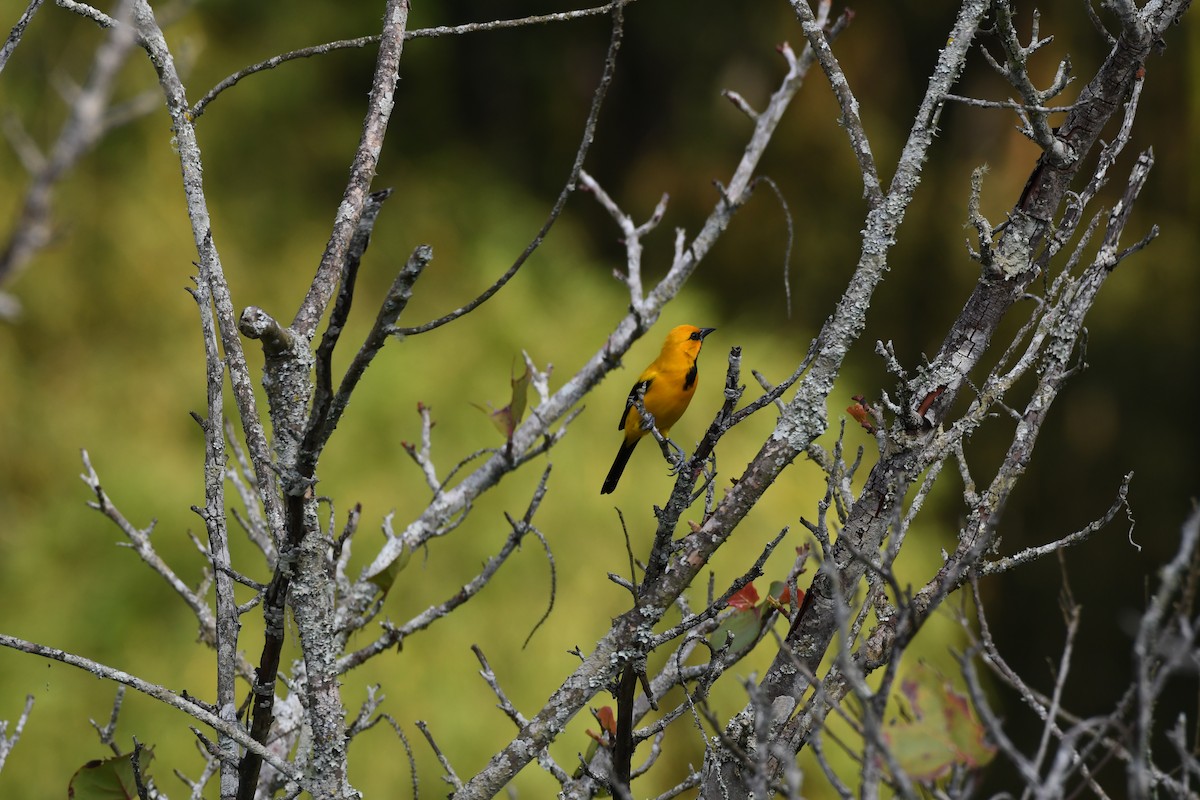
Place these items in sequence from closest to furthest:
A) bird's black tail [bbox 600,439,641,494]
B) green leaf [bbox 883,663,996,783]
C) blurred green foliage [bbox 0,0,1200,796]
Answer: green leaf [bbox 883,663,996,783], bird's black tail [bbox 600,439,641,494], blurred green foliage [bbox 0,0,1200,796]

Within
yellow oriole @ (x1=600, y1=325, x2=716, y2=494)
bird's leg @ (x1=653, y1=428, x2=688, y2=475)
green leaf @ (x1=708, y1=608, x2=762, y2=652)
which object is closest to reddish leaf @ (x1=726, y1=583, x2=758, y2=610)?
green leaf @ (x1=708, y1=608, x2=762, y2=652)

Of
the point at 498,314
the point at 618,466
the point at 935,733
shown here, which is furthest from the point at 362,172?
the point at 498,314

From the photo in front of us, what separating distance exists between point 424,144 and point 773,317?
1589 mm

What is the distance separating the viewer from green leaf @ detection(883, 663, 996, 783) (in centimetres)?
80

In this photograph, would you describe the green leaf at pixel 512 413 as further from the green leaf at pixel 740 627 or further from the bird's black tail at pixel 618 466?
the bird's black tail at pixel 618 466

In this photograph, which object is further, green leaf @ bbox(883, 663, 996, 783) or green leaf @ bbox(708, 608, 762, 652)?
green leaf @ bbox(708, 608, 762, 652)

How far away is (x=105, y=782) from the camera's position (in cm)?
101

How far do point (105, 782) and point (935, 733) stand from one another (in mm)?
698

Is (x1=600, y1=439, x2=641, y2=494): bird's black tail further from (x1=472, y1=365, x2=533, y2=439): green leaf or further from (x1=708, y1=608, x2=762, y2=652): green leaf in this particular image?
(x1=708, y1=608, x2=762, y2=652): green leaf

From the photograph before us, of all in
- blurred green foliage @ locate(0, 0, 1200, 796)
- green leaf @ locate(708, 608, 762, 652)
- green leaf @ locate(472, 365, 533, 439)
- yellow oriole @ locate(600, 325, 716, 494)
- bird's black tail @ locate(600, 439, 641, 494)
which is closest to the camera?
green leaf @ locate(708, 608, 762, 652)

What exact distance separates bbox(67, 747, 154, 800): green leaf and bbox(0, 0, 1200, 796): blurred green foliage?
207 centimetres

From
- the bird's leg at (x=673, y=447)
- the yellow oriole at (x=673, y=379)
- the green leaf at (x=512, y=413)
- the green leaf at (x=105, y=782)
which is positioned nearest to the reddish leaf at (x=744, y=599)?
the bird's leg at (x=673, y=447)

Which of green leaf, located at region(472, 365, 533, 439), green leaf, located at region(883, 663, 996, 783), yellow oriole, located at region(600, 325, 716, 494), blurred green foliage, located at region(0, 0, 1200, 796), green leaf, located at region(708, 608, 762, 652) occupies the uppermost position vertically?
blurred green foliage, located at region(0, 0, 1200, 796)

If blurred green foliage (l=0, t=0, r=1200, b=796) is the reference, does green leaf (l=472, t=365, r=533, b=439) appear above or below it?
below
